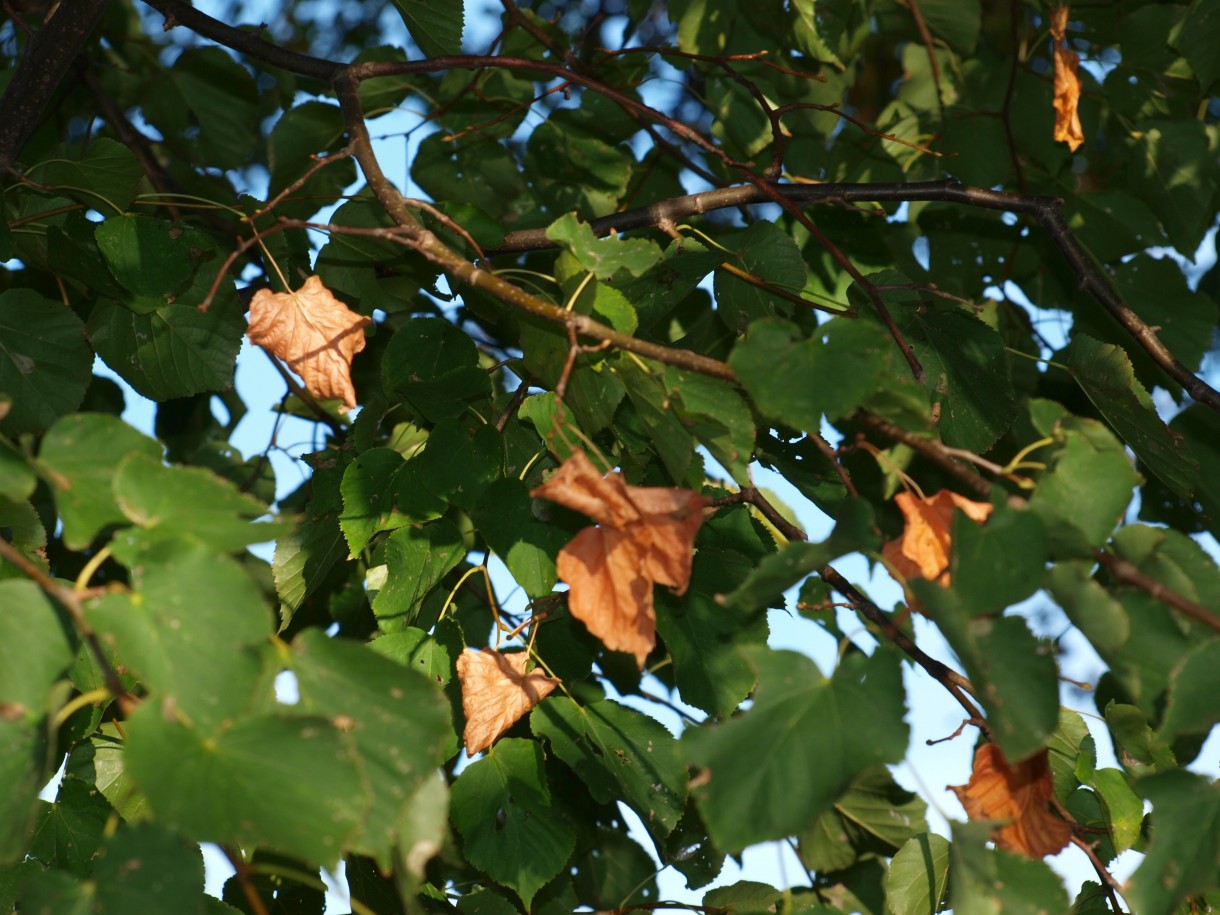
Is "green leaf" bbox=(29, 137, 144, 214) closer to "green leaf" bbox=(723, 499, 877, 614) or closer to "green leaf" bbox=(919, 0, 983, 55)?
"green leaf" bbox=(723, 499, 877, 614)

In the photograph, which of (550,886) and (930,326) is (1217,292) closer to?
(930,326)

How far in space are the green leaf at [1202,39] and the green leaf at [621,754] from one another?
1394mm

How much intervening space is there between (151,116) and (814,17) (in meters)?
1.32

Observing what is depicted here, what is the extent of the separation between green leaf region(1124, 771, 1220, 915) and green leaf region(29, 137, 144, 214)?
4.30 feet

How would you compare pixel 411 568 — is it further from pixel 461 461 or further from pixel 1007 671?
pixel 1007 671

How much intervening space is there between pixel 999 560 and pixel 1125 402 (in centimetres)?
60

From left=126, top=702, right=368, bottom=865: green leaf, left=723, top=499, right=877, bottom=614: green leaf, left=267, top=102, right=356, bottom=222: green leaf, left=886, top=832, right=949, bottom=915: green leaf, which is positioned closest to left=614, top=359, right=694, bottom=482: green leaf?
left=723, top=499, right=877, bottom=614: green leaf

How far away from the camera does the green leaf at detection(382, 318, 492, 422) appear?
1279mm

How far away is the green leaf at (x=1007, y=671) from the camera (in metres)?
0.76

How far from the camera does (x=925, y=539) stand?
2.83 ft

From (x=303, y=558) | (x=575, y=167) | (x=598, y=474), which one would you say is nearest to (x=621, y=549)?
(x=598, y=474)

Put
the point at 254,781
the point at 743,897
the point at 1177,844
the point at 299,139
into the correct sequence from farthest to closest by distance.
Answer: the point at 299,139
the point at 743,897
the point at 1177,844
the point at 254,781

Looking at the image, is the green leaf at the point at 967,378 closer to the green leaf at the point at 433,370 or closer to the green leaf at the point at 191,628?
the green leaf at the point at 433,370

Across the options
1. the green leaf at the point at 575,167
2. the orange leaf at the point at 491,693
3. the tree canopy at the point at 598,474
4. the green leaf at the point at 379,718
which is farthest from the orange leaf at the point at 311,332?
the green leaf at the point at 575,167
